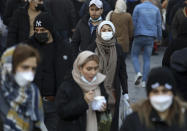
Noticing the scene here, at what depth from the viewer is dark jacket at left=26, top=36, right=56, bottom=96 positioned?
22.0 ft

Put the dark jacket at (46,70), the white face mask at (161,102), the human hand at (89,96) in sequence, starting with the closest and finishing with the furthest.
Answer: the white face mask at (161,102) → the human hand at (89,96) → the dark jacket at (46,70)

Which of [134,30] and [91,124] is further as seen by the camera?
[134,30]

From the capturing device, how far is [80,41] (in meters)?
8.52

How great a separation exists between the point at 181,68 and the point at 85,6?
6.94 m

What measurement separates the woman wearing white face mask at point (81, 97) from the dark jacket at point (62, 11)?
6.24 meters

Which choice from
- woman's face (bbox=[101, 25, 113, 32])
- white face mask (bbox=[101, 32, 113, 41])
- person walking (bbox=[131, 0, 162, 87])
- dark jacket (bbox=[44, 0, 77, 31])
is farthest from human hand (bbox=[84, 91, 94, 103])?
dark jacket (bbox=[44, 0, 77, 31])

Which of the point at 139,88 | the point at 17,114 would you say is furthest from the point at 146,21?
the point at 17,114

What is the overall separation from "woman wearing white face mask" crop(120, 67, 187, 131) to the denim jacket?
6.00 m

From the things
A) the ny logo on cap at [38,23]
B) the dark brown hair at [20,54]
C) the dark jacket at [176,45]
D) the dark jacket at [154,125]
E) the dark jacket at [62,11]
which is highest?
the dark brown hair at [20,54]

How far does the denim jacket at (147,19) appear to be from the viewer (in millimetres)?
10438

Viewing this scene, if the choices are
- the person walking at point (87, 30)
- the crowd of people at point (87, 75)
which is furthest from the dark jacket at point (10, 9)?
the person walking at point (87, 30)

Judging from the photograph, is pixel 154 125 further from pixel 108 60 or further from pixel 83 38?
pixel 83 38

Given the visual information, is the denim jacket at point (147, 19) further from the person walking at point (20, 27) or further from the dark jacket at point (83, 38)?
the person walking at point (20, 27)

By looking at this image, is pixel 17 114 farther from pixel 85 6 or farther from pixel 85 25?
pixel 85 6
